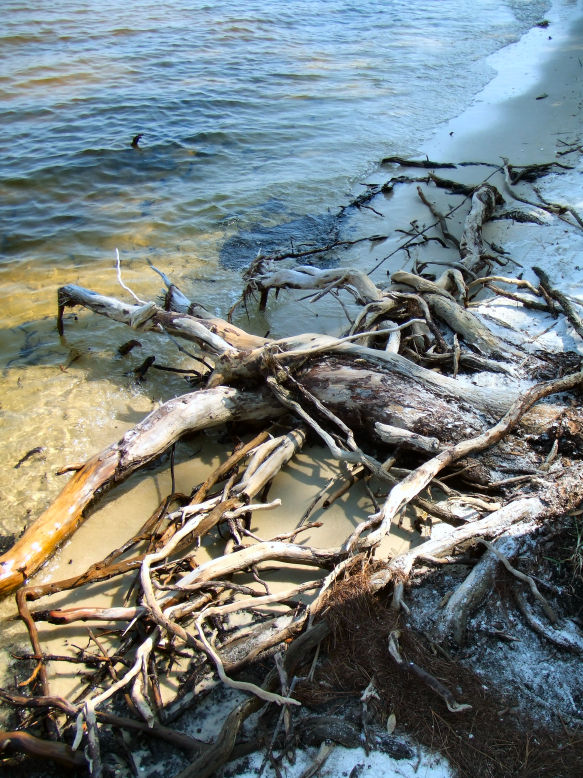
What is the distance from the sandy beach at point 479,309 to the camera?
2.26 m

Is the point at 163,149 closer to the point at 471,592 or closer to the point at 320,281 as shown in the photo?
the point at 320,281

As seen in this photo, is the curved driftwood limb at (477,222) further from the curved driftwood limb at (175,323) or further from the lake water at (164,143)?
the curved driftwood limb at (175,323)

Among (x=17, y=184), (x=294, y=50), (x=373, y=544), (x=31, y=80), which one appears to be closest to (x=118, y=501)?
(x=373, y=544)

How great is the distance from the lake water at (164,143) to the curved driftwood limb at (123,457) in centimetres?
47

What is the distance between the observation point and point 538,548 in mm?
2732

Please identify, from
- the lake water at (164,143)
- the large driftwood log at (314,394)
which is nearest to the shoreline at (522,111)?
the lake water at (164,143)

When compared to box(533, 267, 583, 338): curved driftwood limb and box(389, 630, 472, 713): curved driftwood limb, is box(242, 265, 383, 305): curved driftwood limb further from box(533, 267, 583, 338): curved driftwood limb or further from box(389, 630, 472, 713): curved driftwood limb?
Result: box(389, 630, 472, 713): curved driftwood limb

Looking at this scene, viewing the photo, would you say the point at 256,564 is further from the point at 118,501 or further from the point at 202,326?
the point at 202,326

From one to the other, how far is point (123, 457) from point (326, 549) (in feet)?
4.59

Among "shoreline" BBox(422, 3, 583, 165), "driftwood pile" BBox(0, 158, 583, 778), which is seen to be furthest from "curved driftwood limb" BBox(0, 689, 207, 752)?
"shoreline" BBox(422, 3, 583, 165)

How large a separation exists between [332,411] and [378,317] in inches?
44.1

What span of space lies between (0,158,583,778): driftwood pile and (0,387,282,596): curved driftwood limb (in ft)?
0.03

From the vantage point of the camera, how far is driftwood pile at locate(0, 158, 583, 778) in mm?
2289

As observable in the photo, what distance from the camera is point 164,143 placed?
9602 mm
